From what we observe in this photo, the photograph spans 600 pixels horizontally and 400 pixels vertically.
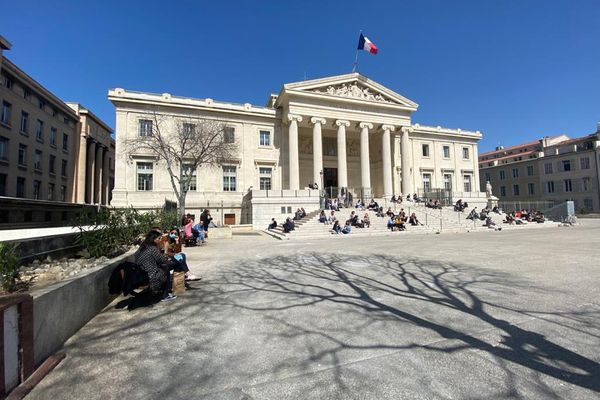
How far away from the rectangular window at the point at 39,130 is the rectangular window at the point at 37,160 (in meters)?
1.64

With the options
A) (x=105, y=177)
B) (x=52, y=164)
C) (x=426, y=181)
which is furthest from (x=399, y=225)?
(x=105, y=177)

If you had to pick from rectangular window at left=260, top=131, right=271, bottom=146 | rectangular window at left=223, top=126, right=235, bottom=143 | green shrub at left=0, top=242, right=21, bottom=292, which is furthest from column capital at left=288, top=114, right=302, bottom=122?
green shrub at left=0, top=242, right=21, bottom=292

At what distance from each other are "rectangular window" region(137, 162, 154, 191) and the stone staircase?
14.7 meters

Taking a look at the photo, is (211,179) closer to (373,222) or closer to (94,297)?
(373,222)

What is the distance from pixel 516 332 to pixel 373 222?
69.9 feet

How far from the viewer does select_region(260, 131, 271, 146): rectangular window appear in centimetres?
3638

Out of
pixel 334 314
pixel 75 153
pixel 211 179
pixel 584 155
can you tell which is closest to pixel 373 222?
pixel 211 179

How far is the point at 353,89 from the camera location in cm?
3666

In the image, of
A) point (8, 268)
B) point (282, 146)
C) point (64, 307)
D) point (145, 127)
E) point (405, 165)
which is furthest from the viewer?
point (405, 165)

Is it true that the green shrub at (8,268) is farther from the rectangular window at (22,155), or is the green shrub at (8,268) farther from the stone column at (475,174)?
the stone column at (475,174)

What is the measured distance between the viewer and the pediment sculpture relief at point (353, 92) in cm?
3545

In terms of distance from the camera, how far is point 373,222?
985 inches

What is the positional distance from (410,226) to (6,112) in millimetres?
41295

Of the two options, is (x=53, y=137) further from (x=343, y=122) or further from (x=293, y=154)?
(x=343, y=122)
